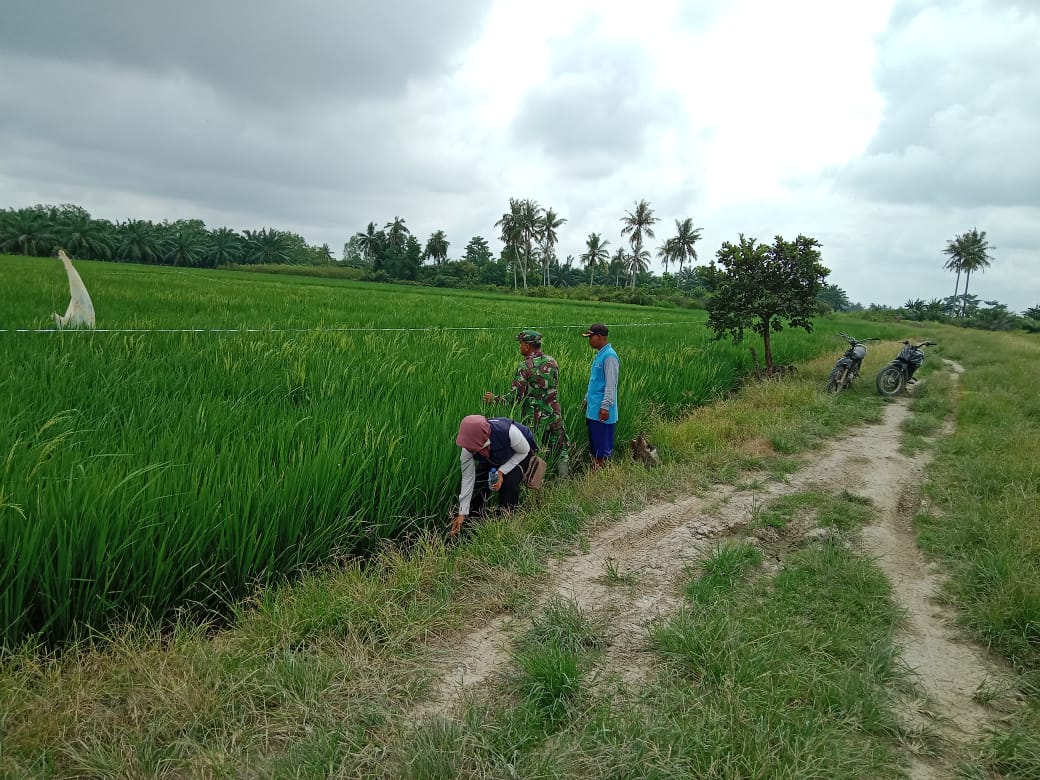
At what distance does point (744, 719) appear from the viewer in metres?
1.71

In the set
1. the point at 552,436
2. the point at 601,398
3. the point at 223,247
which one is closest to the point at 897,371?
the point at 601,398

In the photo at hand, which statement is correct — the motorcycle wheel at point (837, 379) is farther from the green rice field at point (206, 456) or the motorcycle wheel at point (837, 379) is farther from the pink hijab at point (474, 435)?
the pink hijab at point (474, 435)

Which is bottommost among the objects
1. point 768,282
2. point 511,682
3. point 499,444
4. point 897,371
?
point 511,682

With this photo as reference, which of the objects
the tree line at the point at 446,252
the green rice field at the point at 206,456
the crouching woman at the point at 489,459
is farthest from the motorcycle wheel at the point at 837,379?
the tree line at the point at 446,252

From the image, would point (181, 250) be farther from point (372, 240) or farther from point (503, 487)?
point (503, 487)

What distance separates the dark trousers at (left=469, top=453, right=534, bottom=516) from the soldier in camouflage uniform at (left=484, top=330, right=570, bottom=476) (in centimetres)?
71

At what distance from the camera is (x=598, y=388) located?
14.8 ft

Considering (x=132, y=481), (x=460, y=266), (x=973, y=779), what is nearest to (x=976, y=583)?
(x=973, y=779)

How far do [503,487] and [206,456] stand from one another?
1.64 m

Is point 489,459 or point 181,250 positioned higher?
point 181,250

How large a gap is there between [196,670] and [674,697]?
1.66 m

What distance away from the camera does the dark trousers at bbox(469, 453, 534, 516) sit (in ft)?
10.8

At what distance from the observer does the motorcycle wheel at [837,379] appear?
27.1 ft

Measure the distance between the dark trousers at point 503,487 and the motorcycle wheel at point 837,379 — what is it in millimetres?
6895
